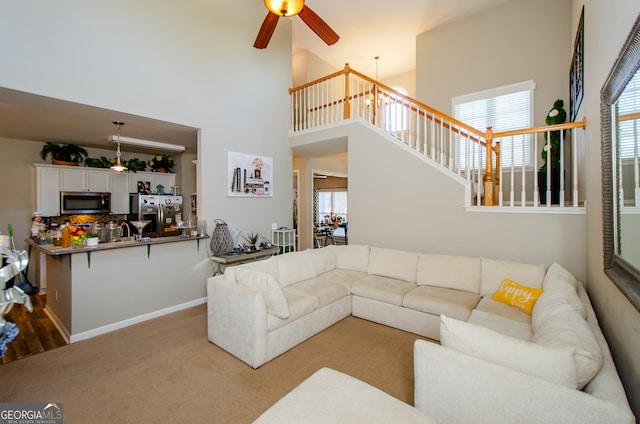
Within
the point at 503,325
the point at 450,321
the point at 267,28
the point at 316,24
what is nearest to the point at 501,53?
the point at 316,24

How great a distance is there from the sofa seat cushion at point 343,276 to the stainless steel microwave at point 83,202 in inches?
185

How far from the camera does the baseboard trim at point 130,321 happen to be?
3.10 m

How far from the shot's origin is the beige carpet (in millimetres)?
2029

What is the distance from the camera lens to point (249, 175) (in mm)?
4938

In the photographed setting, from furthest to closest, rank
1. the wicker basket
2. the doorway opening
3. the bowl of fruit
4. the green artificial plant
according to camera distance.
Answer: the doorway opening, the wicker basket, the green artificial plant, the bowl of fruit

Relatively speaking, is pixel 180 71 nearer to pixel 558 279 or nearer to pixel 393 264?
pixel 393 264

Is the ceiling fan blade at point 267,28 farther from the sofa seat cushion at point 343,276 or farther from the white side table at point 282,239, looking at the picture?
the sofa seat cushion at point 343,276

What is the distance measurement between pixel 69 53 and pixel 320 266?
3822 mm

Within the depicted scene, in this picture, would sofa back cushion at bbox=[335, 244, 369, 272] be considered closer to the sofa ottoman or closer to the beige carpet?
the beige carpet

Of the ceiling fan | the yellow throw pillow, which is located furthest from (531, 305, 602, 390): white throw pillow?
the ceiling fan

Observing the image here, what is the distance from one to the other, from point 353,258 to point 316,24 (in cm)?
305

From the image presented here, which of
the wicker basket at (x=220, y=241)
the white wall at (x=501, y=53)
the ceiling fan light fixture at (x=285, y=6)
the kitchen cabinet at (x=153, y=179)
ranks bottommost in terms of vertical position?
the wicker basket at (x=220, y=241)

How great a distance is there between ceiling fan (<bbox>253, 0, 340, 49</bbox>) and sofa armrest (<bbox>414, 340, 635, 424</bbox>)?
3200mm

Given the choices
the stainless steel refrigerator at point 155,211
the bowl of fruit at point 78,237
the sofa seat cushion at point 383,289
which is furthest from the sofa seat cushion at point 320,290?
the stainless steel refrigerator at point 155,211
